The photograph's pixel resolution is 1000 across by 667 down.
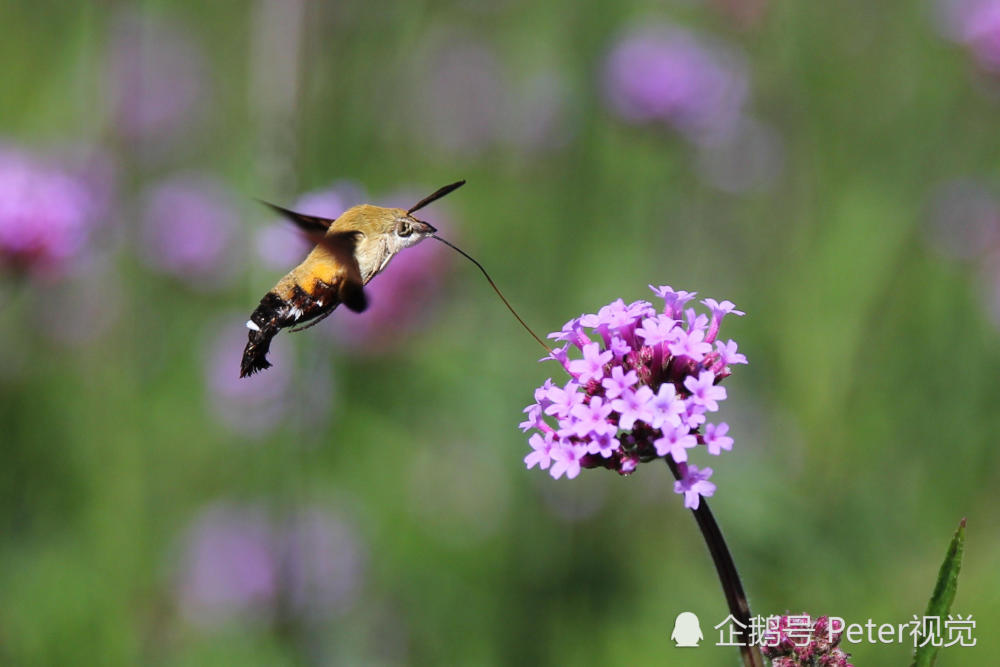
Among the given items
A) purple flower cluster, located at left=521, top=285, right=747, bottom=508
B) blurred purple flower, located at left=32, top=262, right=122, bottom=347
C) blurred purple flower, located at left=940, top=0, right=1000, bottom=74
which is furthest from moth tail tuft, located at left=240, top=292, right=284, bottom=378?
blurred purple flower, located at left=940, top=0, right=1000, bottom=74

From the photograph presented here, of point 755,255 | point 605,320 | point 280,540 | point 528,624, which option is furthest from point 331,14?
point 755,255

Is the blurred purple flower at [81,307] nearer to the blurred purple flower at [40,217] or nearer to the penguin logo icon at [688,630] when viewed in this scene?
the blurred purple flower at [40,217]

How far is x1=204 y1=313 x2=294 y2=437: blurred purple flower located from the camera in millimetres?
5238

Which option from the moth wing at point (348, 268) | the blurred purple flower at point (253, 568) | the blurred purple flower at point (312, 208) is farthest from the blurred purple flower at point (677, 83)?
the moth wing at point (348, 268)

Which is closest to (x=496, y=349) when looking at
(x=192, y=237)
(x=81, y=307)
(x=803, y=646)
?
(x=192, y=237)

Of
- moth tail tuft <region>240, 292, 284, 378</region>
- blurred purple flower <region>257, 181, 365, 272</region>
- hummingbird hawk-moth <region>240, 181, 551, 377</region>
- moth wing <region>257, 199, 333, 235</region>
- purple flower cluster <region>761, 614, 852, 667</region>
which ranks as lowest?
purple flower cluster <region>761, 614, 852, 667</region>

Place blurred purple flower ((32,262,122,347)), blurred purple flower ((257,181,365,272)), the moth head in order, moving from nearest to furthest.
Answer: the moth head, blurred purple flower ((257,181,365,272)), blurred purple flower ((32,262,122,347))

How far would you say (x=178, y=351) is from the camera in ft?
20.6

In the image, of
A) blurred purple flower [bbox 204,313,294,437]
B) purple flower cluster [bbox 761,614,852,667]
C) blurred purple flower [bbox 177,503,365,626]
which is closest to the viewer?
purple flower cluster [bbox 761,614,852,667]

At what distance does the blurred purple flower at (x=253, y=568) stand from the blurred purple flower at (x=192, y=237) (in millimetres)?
1496

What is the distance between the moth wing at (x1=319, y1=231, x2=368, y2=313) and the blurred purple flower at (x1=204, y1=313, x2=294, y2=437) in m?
2.42

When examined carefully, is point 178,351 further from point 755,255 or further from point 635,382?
point 635,382

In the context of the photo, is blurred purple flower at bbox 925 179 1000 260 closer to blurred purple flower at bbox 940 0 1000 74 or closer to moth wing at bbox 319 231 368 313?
blurred purple flower at bbox 940 0 1000 74

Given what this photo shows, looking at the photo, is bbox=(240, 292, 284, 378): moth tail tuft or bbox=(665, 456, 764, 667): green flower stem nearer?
bbox=(665, 456, 764, 667): green flower stem
